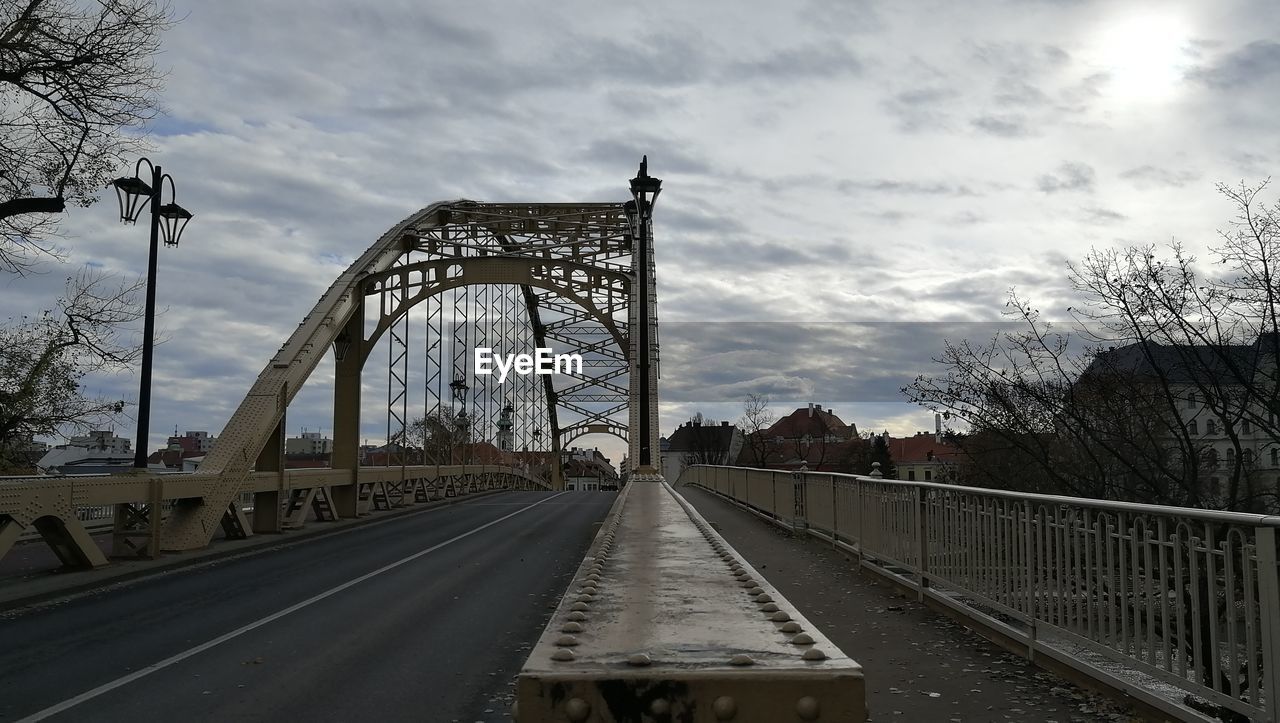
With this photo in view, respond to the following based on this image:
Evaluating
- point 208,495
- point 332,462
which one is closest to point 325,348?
point 332,462

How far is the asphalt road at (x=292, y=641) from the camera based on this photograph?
614cm

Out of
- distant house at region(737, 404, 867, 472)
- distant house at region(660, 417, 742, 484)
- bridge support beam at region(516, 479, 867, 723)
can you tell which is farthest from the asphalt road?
distant house at region(660, 417, 742, 484)

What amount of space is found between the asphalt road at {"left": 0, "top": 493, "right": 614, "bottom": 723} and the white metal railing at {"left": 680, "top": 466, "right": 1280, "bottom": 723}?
11.9 feet

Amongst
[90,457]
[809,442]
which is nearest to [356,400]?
[90,457]

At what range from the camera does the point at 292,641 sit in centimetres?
830

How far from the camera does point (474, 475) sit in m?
43.5

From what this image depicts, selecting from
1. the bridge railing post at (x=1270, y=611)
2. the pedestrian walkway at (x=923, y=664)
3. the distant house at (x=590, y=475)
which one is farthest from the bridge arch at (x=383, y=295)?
the distant house at (x=590, y=475)

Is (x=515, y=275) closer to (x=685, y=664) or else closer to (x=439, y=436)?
(x=439, y=436)

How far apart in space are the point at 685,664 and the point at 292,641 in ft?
23.7

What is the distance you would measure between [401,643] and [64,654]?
2769mm

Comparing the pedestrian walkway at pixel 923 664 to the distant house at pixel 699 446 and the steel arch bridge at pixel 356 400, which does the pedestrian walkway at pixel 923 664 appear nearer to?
the steel arch bridge at pixel 356 400

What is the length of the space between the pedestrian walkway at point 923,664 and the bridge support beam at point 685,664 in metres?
2.88

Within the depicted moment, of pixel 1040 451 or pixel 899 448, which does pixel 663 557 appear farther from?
pixel 899 448

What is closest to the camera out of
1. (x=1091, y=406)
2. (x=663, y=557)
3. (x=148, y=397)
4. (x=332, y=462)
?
(x=663, y=557)
